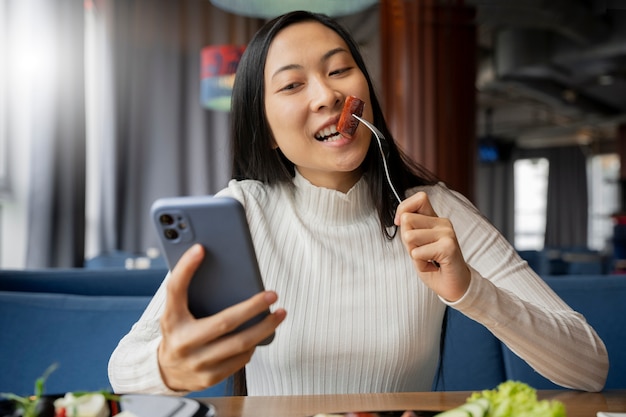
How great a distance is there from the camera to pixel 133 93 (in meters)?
5.95

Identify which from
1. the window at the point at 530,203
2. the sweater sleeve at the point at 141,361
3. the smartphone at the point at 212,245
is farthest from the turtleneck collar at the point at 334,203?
the window at the point at 530,203

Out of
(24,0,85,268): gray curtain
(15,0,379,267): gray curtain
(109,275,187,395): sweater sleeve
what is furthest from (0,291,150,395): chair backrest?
(15,0,379,267): gray curtain

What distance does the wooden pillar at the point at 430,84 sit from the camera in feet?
18.1

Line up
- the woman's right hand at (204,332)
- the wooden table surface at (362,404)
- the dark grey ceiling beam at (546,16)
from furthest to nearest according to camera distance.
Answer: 1. the dark grey ceiling beam at (546,16)
2. the wooden table surface at (362,404)
3. the woman's right hand at (204,332)

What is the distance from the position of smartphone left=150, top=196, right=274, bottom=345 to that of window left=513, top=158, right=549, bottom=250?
17.3m

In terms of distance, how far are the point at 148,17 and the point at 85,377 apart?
16.3 ft

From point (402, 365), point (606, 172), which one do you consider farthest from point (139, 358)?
point (606, 172)

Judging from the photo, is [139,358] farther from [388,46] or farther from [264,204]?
[388,46]

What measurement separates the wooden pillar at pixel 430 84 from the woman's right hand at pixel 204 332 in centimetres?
469

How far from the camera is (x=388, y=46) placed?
5688 millimetres

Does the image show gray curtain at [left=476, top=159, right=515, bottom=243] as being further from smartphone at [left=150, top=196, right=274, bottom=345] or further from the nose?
smartphone at [left=150, top=196, right=274, bottom=345]

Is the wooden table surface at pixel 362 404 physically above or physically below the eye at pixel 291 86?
below

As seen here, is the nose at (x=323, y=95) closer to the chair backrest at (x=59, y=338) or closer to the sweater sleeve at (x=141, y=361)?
the sweater sleeve at (x=141, y=361)

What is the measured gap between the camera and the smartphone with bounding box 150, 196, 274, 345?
0.81 metres
